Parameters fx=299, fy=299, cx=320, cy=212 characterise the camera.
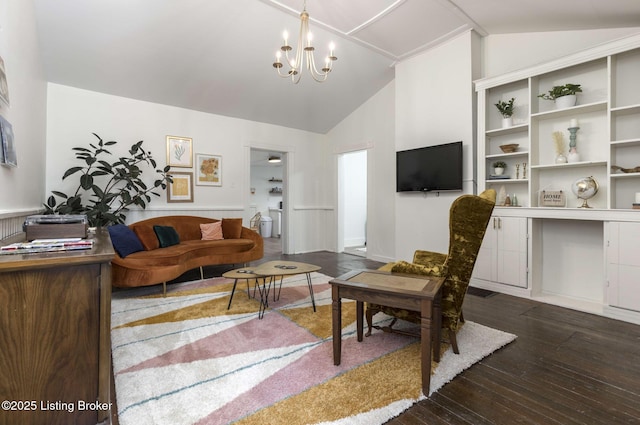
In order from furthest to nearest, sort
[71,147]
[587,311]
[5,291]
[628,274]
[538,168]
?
[71,147]
[538,168]
[587,311]
[628,274]
[5,291]

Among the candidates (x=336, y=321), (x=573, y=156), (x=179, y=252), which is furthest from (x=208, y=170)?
(x=573, y=156)

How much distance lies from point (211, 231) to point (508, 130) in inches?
177

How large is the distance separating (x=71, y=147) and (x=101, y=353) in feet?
13.3

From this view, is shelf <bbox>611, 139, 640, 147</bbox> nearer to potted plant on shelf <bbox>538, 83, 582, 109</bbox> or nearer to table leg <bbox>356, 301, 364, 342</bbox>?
potted plant on shelf <bbox>538, 83, 582, 109</bbox>

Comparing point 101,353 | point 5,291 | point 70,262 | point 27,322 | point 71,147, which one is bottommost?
point 101,353

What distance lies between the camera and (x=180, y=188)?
5148mm

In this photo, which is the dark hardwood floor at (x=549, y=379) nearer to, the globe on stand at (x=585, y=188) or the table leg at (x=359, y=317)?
the table leg at (x=359, y=317)

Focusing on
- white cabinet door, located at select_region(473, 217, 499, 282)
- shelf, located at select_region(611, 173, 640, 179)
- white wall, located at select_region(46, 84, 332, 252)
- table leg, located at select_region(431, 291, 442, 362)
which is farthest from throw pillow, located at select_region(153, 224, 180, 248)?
shelf, located at select_region(611, 173, 640, 179)

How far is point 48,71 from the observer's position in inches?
152

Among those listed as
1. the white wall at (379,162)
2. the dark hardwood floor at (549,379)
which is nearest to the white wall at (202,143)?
the white wall at (379,162)

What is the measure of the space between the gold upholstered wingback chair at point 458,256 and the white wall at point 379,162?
3.42 meters

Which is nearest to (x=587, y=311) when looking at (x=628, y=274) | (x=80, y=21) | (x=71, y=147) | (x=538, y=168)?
(x=628, y=274)

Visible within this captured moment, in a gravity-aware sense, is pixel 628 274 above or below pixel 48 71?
below

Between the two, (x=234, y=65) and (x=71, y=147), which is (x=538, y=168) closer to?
(x=234, y=65)
